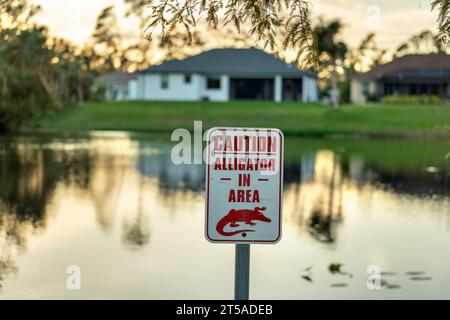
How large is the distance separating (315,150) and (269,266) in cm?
3068

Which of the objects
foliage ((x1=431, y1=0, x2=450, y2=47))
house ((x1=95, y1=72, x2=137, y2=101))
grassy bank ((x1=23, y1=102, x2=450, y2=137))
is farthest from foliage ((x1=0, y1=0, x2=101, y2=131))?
house ((x1=95, y1=72, x2=137, y2=101))

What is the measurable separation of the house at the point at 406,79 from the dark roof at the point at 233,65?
30.4 feet

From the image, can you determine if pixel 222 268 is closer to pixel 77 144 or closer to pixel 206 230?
pixel 206 230

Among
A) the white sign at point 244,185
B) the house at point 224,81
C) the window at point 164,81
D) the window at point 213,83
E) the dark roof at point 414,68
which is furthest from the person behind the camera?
the dark roof at point 414,68

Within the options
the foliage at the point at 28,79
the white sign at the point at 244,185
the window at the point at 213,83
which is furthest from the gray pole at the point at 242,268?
the window at the point at 213,83

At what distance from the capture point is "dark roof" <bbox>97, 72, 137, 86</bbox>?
13375 cm

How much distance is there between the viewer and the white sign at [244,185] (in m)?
4.24

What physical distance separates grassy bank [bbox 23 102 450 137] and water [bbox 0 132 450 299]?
1068 inches

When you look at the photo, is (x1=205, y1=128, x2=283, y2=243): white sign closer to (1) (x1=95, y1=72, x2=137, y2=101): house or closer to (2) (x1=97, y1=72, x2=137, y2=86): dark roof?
(1) (x1=95, y1=72, x2=137, y2=101): house

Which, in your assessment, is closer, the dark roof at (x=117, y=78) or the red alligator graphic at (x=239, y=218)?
the red alligator graphic at (x=239, y=218)

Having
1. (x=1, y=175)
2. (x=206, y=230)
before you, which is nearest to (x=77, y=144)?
(x=1, y=175)

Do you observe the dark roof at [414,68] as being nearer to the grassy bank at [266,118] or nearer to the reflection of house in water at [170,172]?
the grassy bank at [266,118]

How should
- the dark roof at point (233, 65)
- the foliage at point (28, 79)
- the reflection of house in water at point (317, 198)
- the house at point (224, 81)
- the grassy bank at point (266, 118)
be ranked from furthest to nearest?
the house at point (224, 81) < the dark roof at point (233, 65) < the grassy bank at point (266, 118) < the foliage at point (28, 79) < the reflection of house in water at point (317, 198)

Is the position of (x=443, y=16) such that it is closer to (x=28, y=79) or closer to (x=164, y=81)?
(x=28, y=79)
